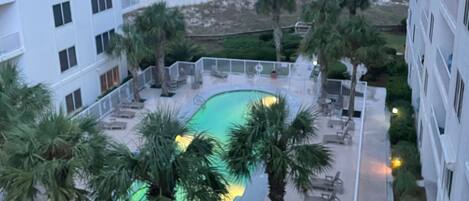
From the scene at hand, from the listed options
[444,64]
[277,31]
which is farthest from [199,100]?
[444,64]

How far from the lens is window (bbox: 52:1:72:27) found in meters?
27.5

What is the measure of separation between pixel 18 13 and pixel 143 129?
14.1 meters

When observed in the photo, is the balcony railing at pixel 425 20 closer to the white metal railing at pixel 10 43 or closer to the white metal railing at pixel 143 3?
the white metal railing at pixel 143 3

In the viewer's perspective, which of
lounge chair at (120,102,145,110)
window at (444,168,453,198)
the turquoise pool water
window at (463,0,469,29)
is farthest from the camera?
lounge chair at (120,102,145,110)

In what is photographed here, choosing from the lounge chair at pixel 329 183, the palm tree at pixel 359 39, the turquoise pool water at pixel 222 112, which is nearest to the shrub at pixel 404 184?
the lounge chair at pixel 329 183

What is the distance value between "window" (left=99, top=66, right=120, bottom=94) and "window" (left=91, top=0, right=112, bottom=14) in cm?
385

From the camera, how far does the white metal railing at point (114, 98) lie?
27.6 metres

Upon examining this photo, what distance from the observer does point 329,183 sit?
20.5 metres

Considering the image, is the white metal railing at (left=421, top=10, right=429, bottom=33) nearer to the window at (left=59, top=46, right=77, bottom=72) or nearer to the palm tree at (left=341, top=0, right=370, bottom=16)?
the palm tree at (left=341, top=0, right=370, bottom=16)

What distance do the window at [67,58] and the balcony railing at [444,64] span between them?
729 inches

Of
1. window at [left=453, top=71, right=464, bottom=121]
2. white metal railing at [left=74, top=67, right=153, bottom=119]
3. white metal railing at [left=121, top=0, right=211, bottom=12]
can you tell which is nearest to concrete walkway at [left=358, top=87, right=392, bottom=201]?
window at [left=453, top=71, right=464, bottom=121]

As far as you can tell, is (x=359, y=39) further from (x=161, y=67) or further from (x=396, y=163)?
(x=161, y=67)

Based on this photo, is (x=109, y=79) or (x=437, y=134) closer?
(x=437, y=134)

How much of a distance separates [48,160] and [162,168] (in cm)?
289
